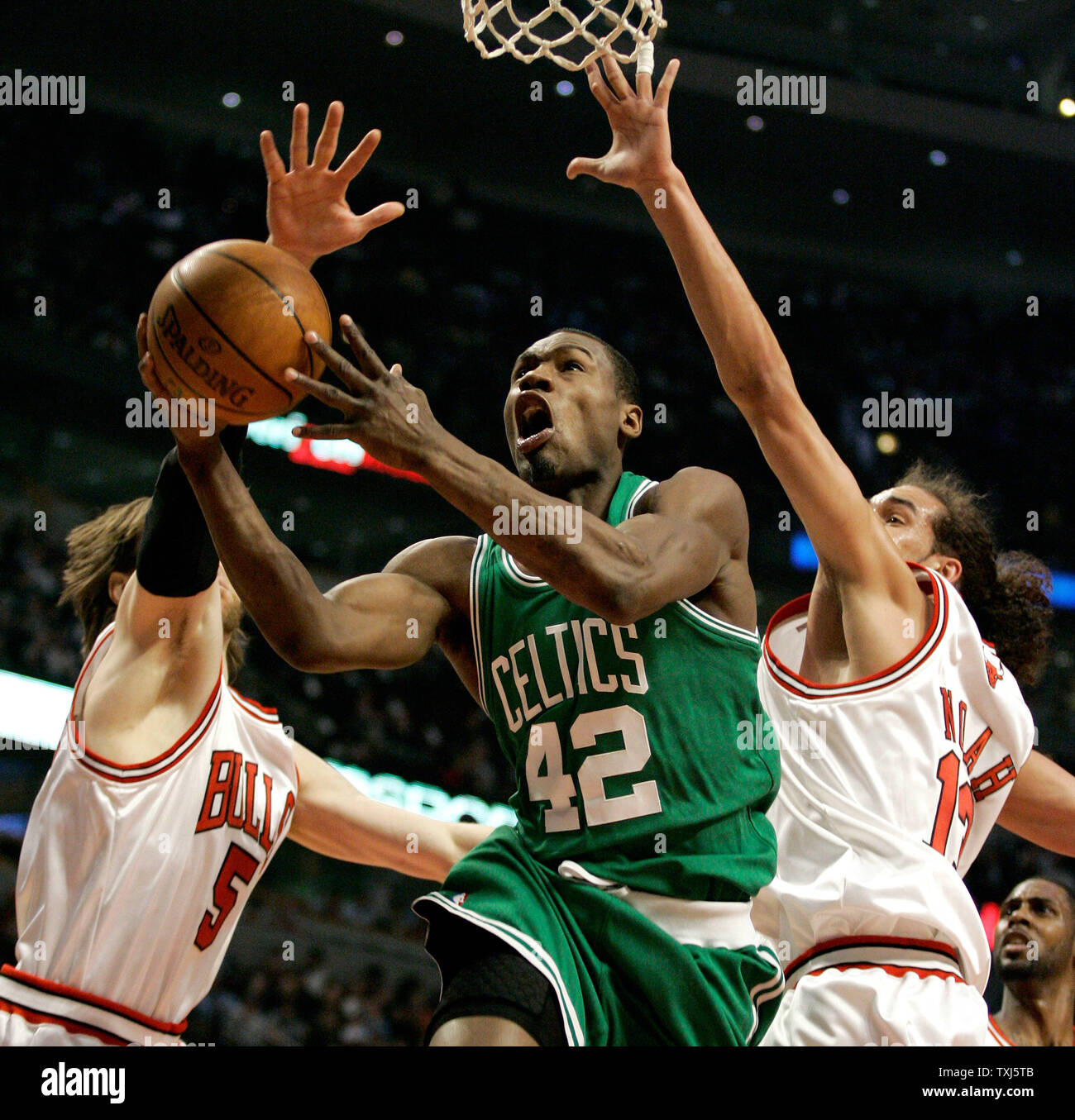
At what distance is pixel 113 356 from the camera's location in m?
11.9

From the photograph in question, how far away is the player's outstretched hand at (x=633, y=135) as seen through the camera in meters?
2.88

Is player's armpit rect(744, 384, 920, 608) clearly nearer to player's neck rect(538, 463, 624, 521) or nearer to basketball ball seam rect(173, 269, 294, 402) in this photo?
player's neck rect(538, 463, 624, 521)

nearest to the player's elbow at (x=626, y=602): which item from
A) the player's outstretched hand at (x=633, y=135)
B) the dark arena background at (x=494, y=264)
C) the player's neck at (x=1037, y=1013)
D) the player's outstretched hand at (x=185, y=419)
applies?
the player's outstretched hand at (x=185, y=419)

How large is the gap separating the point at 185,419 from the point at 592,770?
3.38 ft

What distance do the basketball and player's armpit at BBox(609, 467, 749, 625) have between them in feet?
2.39

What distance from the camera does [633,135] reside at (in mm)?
2949

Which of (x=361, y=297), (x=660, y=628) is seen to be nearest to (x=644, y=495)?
(x=660, y=628)

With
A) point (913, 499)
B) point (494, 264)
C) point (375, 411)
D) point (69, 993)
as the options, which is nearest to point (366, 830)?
point (69, 993)

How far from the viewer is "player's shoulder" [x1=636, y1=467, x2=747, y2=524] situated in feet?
8.97

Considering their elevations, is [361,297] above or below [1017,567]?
above

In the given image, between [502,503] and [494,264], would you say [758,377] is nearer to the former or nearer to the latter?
[502,503]

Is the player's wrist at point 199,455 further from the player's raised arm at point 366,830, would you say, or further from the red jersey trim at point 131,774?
the player's raised arm at point 366,830

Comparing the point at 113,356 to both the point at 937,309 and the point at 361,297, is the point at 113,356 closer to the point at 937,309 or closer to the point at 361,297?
the point at 361,297
